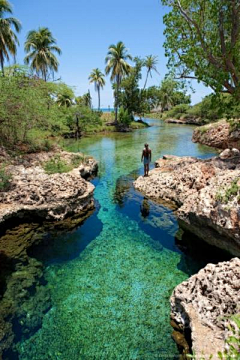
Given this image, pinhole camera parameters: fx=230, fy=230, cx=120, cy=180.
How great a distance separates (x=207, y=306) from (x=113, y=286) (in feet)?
9.57

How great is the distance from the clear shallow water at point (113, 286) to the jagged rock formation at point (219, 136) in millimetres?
16654

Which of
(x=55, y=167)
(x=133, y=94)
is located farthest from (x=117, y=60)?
(x=55, y=167)

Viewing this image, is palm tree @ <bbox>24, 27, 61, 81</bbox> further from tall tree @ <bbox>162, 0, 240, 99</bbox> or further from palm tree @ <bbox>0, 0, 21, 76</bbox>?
tall tree @ <bbox>162, 0, 240, 99</bbox>

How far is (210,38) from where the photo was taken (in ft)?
45.6

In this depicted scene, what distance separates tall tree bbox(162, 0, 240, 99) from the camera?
12655mm

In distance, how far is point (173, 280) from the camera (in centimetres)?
725

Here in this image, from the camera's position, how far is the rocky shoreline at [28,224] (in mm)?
5973

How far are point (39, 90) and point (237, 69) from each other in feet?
41.8

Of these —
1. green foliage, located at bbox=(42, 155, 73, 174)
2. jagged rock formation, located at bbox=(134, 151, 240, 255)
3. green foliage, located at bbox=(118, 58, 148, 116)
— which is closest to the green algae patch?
jagged rock formation, located at bbox=(134, 151, 240, 255)

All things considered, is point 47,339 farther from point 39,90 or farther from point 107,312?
point 39,90

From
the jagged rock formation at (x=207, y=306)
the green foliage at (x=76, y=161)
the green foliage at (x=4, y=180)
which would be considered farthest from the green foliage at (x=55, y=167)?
the jagged rock formation at (x=207, y=306)

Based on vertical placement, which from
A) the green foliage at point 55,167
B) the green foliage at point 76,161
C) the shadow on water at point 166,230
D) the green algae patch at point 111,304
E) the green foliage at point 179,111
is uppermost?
the green foliage at point 179,111

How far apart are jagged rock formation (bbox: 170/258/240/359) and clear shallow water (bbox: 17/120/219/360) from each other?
566 millimetres

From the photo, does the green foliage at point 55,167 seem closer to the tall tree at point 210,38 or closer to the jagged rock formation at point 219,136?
the tall tree at point 210,38
